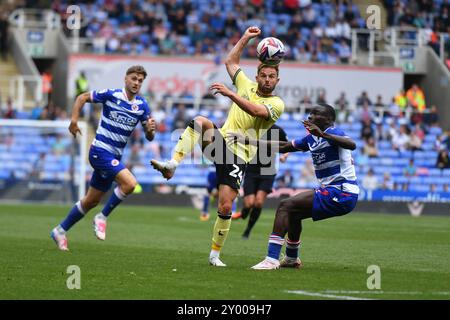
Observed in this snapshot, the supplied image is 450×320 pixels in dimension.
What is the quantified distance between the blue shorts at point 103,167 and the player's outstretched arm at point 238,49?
2.70m

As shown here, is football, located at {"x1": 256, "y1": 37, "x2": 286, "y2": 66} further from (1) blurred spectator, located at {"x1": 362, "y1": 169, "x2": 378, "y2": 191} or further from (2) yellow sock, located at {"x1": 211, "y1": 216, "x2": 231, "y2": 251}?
(1) blurred spectator, located at {"x1": 362, "y1": 169, "x2": 378, "y2": 191}

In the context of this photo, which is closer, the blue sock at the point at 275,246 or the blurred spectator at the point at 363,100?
the blue sock at the point at 275,246

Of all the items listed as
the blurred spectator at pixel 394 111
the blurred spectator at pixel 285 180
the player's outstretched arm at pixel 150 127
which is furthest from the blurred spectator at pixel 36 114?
the player's outstretched arm at pixel 150 127

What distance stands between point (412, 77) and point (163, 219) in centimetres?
2225

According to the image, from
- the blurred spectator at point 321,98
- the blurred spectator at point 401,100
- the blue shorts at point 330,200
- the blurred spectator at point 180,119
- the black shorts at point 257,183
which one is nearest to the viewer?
the blue shorts at point 330,200

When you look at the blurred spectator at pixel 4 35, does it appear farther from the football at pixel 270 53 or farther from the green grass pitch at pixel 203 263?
the football at pixel 270 53

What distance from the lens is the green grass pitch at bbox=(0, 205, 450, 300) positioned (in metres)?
9.86

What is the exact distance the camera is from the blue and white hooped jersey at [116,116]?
588 inches

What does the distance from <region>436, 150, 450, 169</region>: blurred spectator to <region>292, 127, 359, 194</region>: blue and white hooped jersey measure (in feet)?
81.1

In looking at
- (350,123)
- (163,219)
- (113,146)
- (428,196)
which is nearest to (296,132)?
(350,123)

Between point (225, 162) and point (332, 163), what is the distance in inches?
54.0

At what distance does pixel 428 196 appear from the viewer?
3394cm

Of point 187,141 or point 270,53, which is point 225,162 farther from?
point 270,53

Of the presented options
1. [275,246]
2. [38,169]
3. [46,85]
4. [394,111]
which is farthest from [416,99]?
[275,246]
